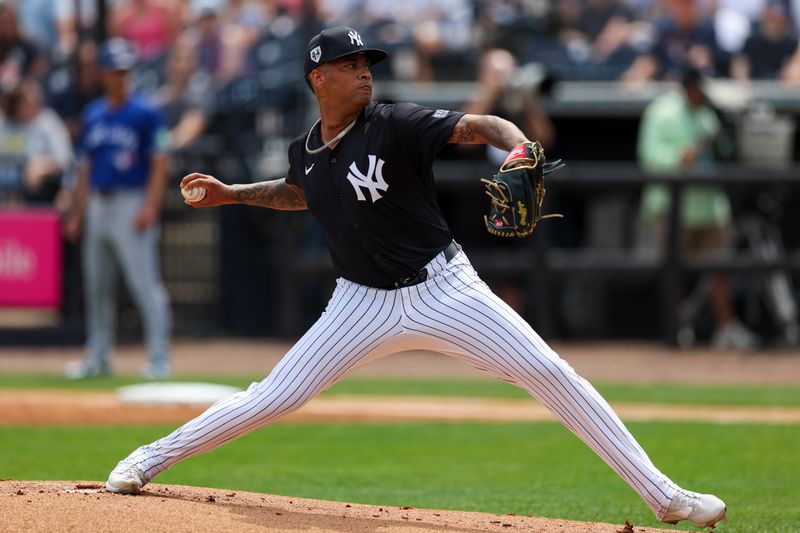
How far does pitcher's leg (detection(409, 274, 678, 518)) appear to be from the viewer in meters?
4.58

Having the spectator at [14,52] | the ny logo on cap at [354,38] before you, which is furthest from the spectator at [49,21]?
the ny logo on cap at [354,38]

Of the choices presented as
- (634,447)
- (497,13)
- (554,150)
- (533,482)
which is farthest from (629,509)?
(497,13)

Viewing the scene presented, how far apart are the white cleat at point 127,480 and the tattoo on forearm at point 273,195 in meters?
1.17

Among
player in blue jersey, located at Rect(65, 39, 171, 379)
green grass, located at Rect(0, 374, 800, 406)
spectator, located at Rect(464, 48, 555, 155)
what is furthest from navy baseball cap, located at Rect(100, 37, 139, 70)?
spectator, located at Rect(464, 48, 555, 155)

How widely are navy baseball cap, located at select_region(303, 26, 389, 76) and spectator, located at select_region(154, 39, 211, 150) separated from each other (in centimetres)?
883

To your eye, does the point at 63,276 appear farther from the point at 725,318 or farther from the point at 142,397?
the point at 725,318

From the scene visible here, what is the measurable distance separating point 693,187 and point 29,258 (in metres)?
6.56

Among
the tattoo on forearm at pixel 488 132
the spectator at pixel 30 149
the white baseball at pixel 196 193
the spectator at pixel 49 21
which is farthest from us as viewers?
the spectator at pixel 49 21

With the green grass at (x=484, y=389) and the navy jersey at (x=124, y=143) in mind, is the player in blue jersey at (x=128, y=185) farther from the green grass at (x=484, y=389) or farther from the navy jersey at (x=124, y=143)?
the green grass at (x=484, y=389)

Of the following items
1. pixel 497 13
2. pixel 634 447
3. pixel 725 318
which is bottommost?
pixel 725 318

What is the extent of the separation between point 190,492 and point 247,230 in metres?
8.69

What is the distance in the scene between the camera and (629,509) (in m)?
5.74

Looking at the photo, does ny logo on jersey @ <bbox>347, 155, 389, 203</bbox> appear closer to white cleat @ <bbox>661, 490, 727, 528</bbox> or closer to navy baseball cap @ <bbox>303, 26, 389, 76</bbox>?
navy baseball cap @ <bbox>303, 26, 389, 76</bbox>

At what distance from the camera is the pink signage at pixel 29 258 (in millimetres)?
12930
